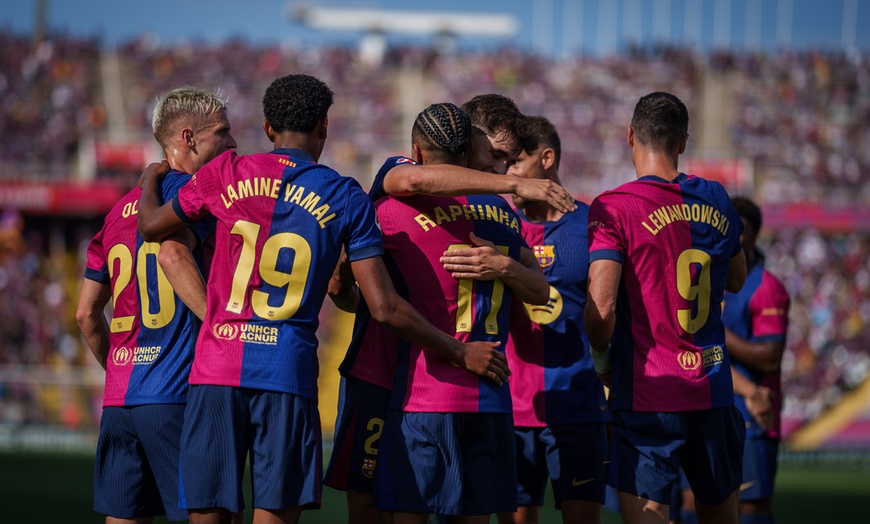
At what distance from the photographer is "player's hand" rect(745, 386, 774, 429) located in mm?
6465

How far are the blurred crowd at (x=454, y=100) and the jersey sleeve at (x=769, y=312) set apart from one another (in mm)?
14569

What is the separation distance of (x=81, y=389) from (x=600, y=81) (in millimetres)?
20169

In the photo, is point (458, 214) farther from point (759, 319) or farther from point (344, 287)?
point (759, 319)

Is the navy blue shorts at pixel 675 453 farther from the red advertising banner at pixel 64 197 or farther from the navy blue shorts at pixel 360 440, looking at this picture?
the red advertising banner at pixel 64 197

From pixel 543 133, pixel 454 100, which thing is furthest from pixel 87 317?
pixel 454 100

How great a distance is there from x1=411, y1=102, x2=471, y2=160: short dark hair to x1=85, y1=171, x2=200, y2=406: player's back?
1183 mm

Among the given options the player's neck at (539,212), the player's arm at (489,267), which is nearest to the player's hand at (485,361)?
the player's arm at (489,267)

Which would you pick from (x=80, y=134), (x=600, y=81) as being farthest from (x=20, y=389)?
(x=600, y=81)

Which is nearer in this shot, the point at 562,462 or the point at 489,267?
the point at 489,267

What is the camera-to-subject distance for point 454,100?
31.3 metres

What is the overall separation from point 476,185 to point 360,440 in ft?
4.51

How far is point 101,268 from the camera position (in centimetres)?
508

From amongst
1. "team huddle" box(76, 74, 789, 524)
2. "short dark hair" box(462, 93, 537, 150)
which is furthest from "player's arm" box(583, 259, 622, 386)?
"short dark hair" box(462, 93, 537, 150)

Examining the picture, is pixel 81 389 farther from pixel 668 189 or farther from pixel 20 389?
pixel 668 189
